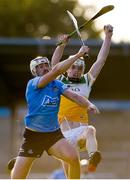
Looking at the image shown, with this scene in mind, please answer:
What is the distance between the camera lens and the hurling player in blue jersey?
1324 centimetres

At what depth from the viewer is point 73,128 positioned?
583 inches

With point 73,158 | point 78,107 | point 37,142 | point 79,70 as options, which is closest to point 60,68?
point 37,142

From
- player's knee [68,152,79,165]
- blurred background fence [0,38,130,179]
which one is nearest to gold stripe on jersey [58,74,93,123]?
player's knee [68,152,79,165]

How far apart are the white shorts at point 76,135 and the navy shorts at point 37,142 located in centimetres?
133

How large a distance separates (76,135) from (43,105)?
63.9 inches

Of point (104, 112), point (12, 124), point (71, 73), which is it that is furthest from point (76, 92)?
point (104, 112)

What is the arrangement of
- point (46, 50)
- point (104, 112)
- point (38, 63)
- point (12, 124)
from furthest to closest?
point (104, 112) → point (12, 124) → point (46, 50) → point (38, 63)

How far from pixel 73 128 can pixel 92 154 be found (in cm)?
67

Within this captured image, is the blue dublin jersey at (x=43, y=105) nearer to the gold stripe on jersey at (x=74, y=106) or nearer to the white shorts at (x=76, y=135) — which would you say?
the white shorts at (x=76, y=135)

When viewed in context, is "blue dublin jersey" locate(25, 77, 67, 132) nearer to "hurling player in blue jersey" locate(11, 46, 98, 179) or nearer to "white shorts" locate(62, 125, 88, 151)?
"hurling player in blue jersey" locate(11, 46, 98, 179)

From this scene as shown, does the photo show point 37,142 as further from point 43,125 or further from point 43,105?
point 43,105

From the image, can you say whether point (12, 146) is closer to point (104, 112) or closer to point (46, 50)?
point (46, 50)

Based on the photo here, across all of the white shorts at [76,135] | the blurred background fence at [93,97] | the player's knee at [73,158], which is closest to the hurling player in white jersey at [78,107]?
the white shorts at [76,135]

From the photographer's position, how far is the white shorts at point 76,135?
579 inches
